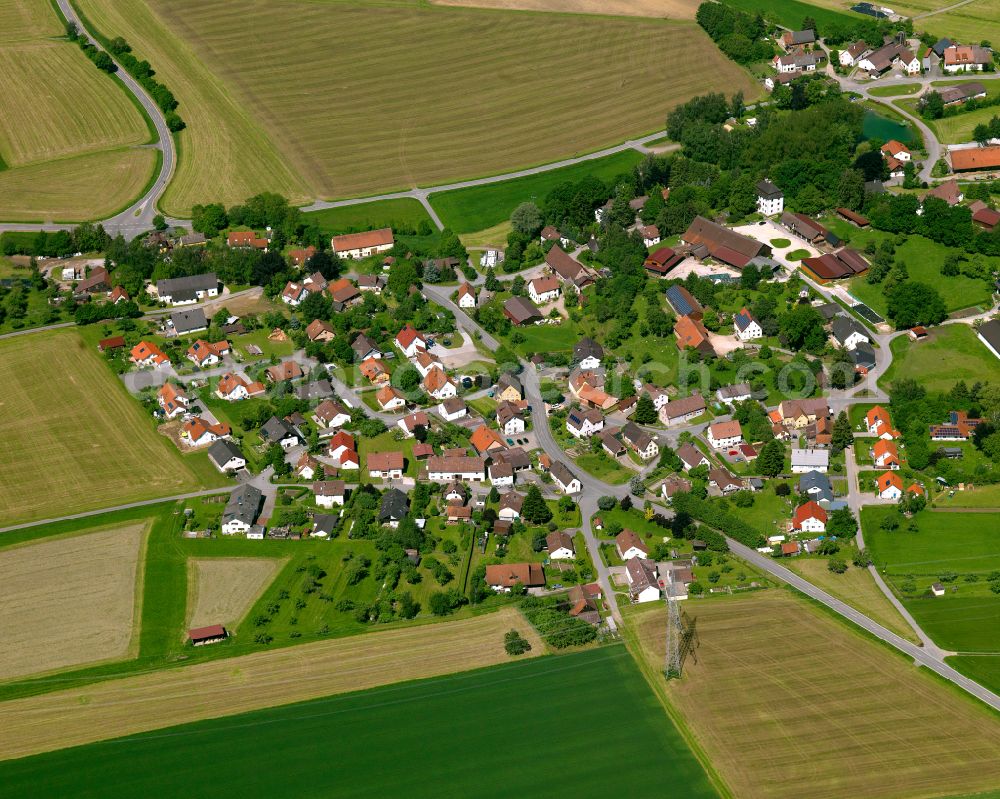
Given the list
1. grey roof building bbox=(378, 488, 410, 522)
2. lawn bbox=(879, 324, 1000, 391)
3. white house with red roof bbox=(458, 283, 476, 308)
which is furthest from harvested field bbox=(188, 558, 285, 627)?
lawn bbox=(879, 324, 1000, 391)

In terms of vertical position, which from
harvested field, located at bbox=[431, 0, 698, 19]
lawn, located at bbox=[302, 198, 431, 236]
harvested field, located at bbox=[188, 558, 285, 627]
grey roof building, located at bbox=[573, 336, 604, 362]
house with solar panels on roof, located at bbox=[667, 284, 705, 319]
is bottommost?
harvested field, located at bbox=[188, 558, 285, 627]

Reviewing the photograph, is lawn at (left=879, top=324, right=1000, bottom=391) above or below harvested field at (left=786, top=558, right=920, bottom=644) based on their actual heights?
above

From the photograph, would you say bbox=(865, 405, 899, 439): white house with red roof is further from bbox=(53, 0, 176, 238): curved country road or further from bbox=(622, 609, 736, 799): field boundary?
bbox=(53, 0, 176, 238): curved country road

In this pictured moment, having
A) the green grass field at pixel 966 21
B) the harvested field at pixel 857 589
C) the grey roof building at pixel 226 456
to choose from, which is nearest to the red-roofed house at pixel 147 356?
the grey roof building at pixel 226 456

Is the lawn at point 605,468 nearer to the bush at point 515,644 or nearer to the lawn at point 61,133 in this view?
the bush at point 515,644

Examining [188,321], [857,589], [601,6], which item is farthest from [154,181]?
[857,589]

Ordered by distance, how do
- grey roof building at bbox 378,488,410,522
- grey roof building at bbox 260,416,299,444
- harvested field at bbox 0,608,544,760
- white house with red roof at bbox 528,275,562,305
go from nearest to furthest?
1. harvested field at bbox 0,608,544,760
2. grey roof building at bbox 378,488,410,522
3. grey roof building at bbox 260,416,299,444
4. white house with red roof at bbox 528,275,562,305
